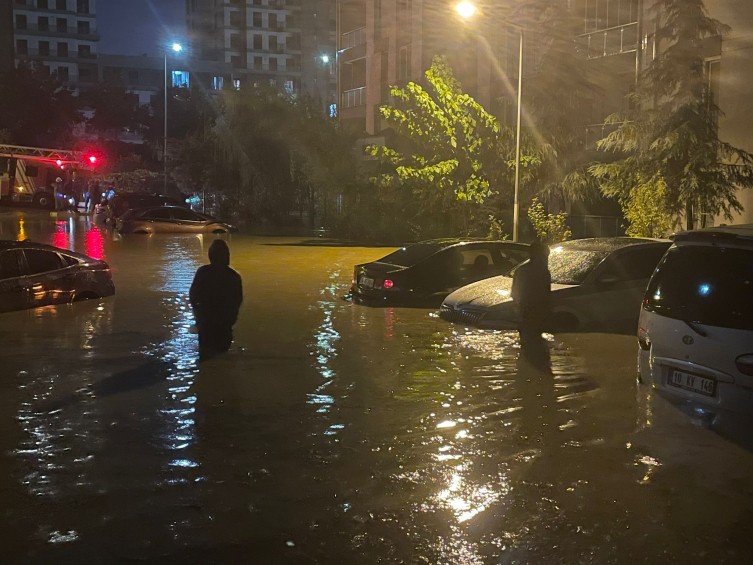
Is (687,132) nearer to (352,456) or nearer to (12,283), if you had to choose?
(12,283)

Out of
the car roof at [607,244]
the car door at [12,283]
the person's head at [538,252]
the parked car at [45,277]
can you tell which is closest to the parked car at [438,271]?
the car roof at [607,244]

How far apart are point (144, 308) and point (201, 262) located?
31.9 feet

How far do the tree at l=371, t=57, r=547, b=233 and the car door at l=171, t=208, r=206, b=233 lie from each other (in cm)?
983

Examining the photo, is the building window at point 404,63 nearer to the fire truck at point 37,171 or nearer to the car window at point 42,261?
the fire truck at point 37,171

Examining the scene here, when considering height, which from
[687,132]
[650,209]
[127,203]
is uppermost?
[687,132]

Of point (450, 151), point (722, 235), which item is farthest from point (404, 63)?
point (722, 235)

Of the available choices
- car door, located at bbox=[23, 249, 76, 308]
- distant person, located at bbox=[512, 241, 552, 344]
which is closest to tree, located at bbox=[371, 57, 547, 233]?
car door, located at bbox=[23, 249, 76, 308]

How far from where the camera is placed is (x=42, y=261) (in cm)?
1591

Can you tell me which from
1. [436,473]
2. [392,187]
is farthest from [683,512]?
[392,187]

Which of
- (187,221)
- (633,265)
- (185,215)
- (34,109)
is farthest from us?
(34,109)

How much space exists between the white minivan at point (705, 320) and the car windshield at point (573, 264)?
5.33 meters

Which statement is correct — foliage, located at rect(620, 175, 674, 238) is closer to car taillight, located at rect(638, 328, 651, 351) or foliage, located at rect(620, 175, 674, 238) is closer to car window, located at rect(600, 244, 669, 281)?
car window, located at rect(600, 244, 669, 281)

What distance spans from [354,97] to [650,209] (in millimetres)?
33685

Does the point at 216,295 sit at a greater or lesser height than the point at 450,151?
lesser
